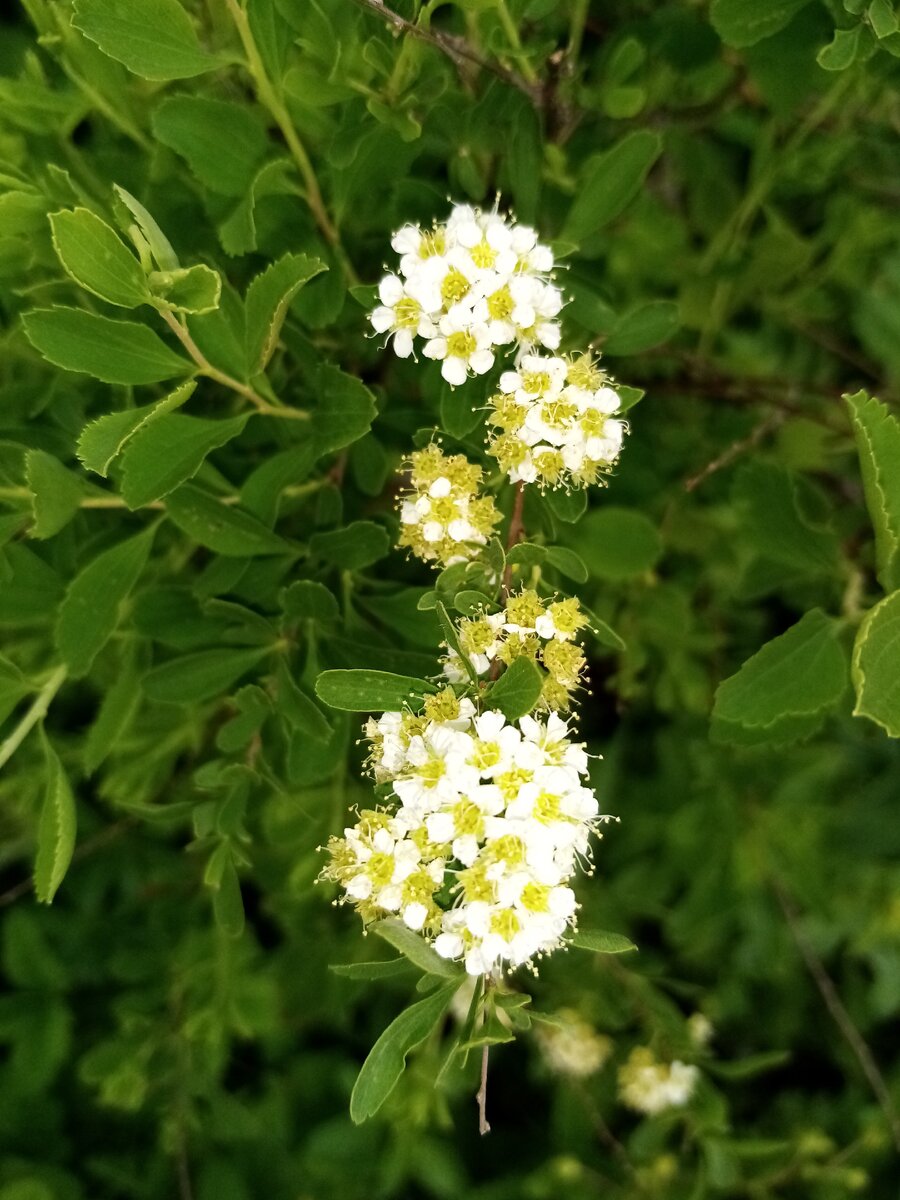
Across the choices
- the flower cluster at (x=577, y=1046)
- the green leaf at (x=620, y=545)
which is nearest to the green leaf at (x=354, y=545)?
the green leaf at (x=620, y=545)

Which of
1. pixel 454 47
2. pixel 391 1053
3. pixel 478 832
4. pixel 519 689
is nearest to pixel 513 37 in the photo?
pixel 454 47

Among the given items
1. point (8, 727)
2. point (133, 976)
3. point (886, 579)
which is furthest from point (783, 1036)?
point (8, 727)

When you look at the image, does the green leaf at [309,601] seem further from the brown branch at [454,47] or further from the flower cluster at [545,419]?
the brown branch at [454,47]

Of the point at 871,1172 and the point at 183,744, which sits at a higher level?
the point at 183,744

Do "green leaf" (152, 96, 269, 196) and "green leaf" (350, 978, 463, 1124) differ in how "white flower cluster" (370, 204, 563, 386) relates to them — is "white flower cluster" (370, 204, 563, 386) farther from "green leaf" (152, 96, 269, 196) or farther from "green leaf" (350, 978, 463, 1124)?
"green leaf" (350, 978, 463, 1124)

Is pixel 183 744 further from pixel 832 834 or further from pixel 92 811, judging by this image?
pixel 832 834
